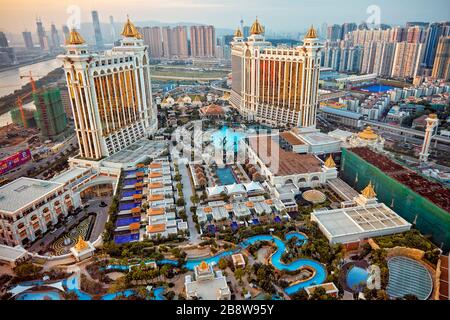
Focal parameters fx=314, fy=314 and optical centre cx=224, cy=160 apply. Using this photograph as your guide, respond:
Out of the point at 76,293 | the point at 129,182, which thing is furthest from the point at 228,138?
the point at 76,293

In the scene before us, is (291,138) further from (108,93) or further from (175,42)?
(175,42)

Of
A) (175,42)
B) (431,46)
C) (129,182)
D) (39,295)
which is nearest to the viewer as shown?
(39,295)

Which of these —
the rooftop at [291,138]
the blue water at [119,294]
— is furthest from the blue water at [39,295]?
the rooftop at [291,138]

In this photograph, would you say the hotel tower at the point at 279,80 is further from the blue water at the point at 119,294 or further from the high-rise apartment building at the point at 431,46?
the blue water at the point at 119,294

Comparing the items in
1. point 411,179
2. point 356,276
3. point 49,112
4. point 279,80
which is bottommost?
point 356,276
